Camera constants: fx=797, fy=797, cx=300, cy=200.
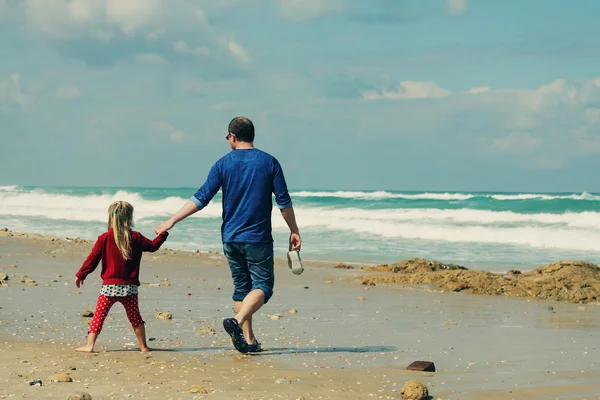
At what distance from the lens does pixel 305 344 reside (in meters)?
6.83

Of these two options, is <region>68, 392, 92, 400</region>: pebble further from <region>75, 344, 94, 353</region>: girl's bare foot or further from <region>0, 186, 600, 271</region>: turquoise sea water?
<region>0, 186, 600, 271</region>: turquoise sea water

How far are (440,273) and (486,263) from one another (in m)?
4.73

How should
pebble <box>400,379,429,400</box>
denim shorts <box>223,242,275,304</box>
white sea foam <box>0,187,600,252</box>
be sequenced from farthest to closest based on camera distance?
white sea foam <box>0,187,600,252</box> < denim shorts <box>223,242,275,304</box> < pebble <box>400,379,429,400</box>

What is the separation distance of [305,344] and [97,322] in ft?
5.80

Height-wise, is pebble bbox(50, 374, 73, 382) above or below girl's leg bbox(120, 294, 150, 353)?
below

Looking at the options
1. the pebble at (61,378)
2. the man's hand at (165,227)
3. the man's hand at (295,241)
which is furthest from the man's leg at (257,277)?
the pebble at (61,378)

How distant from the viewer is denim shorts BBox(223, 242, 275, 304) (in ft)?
20.3

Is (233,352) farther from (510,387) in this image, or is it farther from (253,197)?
(510,387)

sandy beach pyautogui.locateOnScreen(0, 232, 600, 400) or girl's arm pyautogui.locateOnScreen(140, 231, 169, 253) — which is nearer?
sandy beach pyautogui.locateOnScreen(0, 232, 600, 400)

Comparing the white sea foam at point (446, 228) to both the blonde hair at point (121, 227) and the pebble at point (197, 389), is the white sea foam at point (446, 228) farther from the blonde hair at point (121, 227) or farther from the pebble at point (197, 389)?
the pebble at point (197, 389)

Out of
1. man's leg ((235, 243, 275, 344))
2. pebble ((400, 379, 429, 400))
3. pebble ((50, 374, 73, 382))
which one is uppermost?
man's leg ((235, 243, 275, 344))

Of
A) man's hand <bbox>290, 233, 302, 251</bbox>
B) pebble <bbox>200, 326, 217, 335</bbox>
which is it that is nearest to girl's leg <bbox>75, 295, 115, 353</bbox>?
pebble <bbox>200, 326, 217, 335</bbox>

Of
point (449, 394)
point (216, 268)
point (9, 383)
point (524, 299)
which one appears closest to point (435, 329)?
point (449, 394)

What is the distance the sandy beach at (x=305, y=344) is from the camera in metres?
5.04
